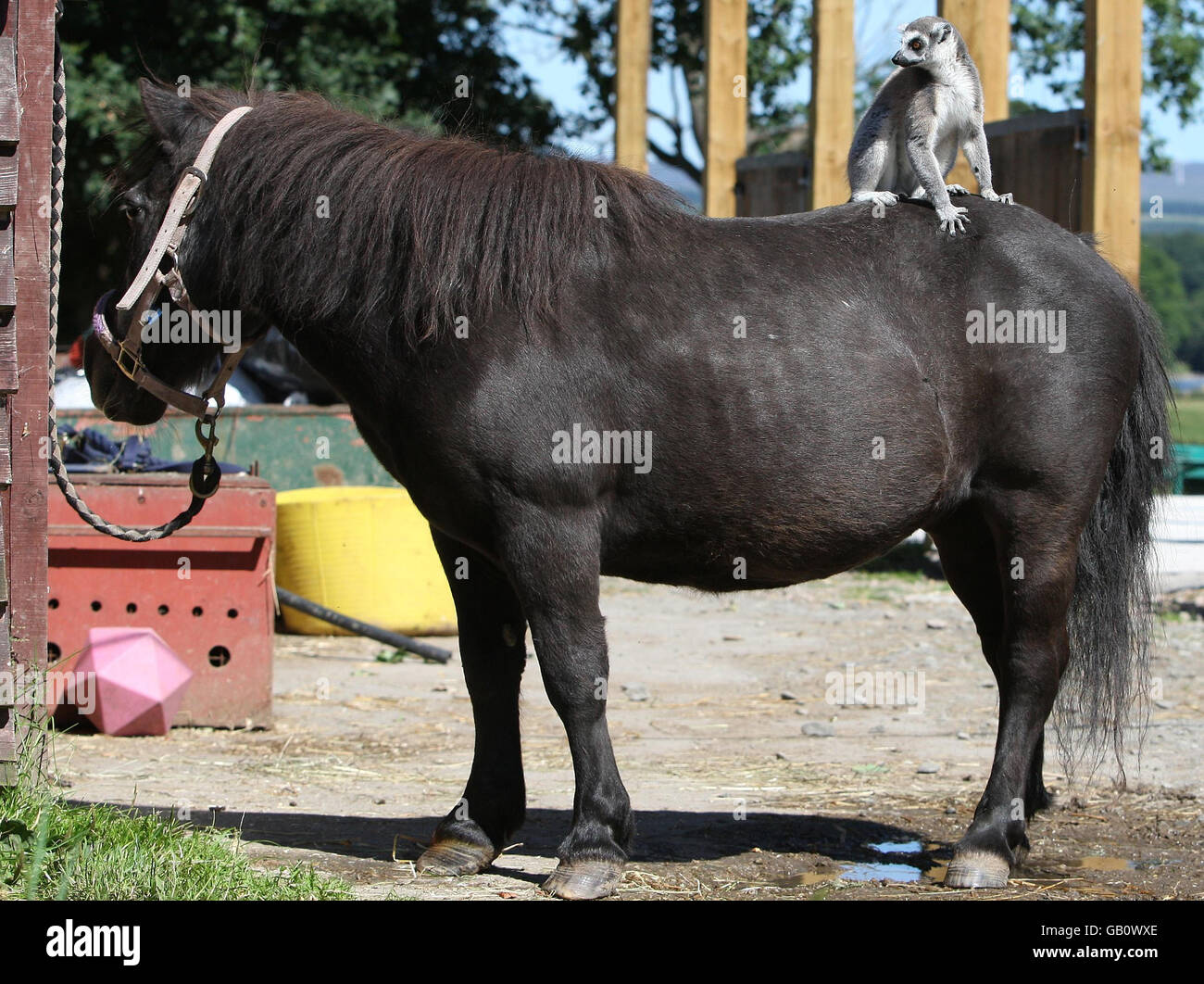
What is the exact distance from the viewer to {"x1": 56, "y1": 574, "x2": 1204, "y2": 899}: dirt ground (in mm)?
3965

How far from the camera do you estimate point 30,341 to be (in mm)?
4094

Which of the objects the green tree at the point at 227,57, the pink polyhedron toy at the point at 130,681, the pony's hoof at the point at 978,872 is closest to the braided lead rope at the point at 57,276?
the pink polyhedron toy at the point at 130,681

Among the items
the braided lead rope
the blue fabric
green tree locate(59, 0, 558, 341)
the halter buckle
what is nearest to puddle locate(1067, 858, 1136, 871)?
the braided lead rope

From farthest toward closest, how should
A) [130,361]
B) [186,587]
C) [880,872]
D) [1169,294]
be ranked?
[1169,294]
[186,587]
[880,872]
[130,361]

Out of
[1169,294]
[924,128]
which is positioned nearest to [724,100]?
[924,128]

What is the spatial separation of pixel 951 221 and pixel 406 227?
1.63m

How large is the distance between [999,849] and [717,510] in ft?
4.33

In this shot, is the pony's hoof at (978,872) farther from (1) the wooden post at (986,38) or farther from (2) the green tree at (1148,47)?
(2) the green tree at (1148,47)

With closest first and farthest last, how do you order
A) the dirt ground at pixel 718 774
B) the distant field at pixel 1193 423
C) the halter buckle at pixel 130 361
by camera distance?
the halter buckle at pixel 130 361, the dirt ground at pixel 718 774, the distant field at pixel 1193 423

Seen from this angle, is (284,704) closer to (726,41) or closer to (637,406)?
(637,406)

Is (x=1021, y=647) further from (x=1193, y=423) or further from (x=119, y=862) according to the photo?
(x=1193, y=423)

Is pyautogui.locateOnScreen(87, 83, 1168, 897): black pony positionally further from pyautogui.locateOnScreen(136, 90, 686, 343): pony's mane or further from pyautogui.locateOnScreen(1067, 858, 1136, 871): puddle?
pyautogui.locateOnScreen(1067, 858, 1136, 871): puddle

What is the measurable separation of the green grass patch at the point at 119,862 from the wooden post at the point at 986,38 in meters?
5.23

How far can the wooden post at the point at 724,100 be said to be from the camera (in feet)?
32.0
